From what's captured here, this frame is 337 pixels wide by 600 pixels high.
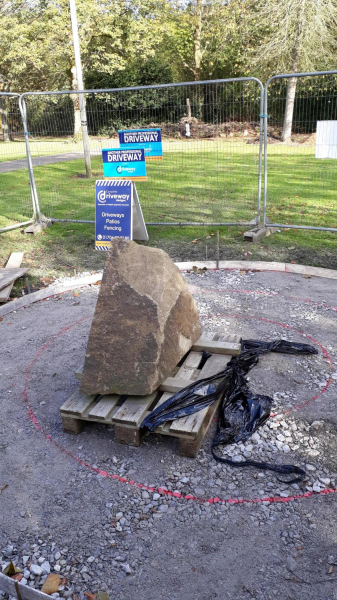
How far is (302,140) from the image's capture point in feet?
35.2

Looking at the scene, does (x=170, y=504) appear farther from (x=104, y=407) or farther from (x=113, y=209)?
(x=113, y=209)

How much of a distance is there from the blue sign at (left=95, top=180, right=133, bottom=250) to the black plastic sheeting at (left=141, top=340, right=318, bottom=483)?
4.63m

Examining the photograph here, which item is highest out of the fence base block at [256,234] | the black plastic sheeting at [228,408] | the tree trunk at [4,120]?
the tree trunk at [4,120]

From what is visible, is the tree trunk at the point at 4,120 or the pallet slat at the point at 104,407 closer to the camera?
the pallet slat at the point at 104,407

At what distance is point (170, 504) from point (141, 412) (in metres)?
0.80

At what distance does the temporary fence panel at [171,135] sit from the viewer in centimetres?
1088

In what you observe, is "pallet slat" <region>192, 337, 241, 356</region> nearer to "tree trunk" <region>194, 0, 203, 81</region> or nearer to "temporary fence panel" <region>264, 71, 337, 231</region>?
"temporary fence panel" <region>264, 71, 337, 231</region>


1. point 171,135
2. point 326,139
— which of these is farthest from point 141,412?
point 171,135

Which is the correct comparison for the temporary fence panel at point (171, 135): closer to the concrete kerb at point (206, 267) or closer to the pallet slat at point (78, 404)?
the concrete kerb at point (206, 267)

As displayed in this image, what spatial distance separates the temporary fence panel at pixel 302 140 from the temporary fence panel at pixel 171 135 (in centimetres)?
58

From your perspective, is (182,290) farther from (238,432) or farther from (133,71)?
(133,71)

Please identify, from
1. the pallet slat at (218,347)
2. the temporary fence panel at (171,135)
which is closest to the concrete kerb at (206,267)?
the temporary fence panel at (171,135)

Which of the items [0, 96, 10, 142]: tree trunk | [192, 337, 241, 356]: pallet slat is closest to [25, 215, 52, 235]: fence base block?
[0, 96, 10, 142]: tree trunk

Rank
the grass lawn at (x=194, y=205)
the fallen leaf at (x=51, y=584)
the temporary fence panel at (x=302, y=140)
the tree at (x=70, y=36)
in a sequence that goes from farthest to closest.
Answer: the tree at (x=70, y=36) < the grass lawn at (x=194, y=205) < the temporary fence panel at (x=302, y=140) < the fallen leaf at (x=51, y=584)
